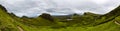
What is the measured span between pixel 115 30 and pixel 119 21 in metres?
38.0

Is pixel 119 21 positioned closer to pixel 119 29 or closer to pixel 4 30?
pixel 119 29

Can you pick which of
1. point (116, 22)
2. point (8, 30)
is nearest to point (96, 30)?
point (116, 22)

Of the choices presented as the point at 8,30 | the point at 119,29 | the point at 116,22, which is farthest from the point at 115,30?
the point at 8,30

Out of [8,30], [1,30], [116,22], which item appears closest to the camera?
[1,30]

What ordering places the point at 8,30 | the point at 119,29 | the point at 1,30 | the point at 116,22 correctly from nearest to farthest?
the point at 1,30 < the point at 8,30 < the point at 119,29 < the point at 116,22

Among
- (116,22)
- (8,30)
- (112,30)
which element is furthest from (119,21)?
(8,30)

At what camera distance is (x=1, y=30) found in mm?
123938

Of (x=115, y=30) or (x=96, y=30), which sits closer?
(x=115, y=30)

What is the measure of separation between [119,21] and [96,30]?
17.3 metres

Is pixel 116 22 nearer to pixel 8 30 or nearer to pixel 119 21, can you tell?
pixel 119 21

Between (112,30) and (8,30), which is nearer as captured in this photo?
(8,30)

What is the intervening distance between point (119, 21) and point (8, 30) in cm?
9051

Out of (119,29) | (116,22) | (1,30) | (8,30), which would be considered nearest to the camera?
(1,30)

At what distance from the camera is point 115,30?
159 meters
